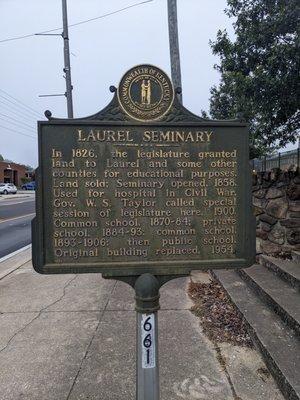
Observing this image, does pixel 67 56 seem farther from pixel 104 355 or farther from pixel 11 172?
pixel 11 172

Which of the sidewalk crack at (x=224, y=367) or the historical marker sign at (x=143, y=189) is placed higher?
the historical marker sign at (x=143, y=189)

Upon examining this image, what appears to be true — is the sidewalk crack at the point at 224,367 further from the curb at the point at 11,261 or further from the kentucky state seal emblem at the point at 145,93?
the curb at the point at 11,261

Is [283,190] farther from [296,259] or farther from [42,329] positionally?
[42,329]

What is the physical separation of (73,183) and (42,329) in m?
2.50

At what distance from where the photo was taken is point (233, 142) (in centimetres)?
281

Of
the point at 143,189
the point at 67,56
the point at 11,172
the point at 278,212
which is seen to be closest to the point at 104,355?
the point at 143,189

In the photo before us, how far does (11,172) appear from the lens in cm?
8012

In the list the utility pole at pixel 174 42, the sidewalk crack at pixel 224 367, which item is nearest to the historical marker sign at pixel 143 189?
the sidewalk crack at pixel 224 367

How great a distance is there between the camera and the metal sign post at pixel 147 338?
8.80ft

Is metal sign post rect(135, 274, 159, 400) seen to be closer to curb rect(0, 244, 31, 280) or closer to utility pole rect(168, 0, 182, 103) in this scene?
utility pole rect(168, 0, 182, 103)

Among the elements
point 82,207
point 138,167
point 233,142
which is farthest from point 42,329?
point 233,142

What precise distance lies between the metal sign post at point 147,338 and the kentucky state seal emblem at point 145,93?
107 cm

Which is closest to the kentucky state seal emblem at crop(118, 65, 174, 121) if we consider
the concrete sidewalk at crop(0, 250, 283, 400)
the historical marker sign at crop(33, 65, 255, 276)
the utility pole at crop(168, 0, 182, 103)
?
the historical marker sign at crop(33, 65, 255, 276)

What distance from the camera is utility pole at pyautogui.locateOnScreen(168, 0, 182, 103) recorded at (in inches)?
277
